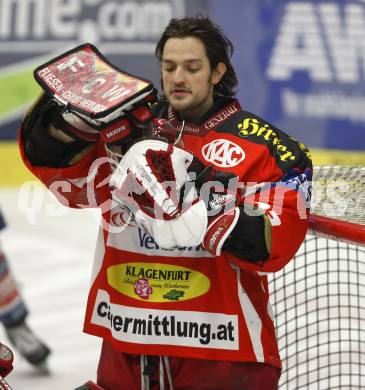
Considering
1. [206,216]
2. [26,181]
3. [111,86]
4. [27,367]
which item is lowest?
[26,181]

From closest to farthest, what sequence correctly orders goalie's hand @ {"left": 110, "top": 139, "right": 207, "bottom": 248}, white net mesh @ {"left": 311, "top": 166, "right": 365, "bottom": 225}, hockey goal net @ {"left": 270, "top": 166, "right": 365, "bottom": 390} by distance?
goalie's hand @ {"left": 110, "top": 139, "right": 207, "bottom": 248} < white net mesh @ {"left": 311, "top": 166, "right": 365, "bottom": 225} < hockey goal net @ {"left": 270, "top": 166, "right": 365, "bottom": 390}

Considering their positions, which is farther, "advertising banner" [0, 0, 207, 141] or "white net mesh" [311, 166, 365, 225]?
"advertising banner" [0, 0, 207, 141]

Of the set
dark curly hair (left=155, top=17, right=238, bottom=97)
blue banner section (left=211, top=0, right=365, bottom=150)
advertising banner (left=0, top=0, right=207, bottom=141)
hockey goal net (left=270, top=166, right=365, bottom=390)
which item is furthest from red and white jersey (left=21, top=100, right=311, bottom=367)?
advertising banner (left=0, top=0, right=207, bottom=141)

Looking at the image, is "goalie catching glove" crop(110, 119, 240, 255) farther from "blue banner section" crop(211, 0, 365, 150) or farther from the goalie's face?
"blue banner section" crop(211, 0, 365, 150)

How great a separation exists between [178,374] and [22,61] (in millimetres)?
4389

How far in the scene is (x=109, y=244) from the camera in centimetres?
208

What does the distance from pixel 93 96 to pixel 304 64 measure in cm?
413

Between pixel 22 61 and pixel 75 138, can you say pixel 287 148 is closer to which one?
pixel 75 138

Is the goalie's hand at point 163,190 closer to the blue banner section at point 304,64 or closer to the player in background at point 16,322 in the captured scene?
the player in background at point 16,322

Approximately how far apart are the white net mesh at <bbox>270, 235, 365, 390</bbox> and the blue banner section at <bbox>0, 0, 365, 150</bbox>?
11.0 feet

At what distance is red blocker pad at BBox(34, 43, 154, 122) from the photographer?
5.90 feet

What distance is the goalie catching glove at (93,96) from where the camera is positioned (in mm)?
1805

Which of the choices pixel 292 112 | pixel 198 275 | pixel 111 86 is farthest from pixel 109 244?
pixel 292 112

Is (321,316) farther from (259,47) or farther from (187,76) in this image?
(259,47)
